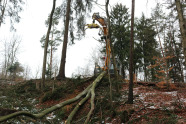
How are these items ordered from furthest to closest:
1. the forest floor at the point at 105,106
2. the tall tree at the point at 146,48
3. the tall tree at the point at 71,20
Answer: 1. the tall tree at the point at 146,48
2. the tall tree at the point at 71,20
3. the forest floor at the point at 105,106

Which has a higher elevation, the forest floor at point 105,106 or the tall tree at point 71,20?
the tall tree at point 71,20

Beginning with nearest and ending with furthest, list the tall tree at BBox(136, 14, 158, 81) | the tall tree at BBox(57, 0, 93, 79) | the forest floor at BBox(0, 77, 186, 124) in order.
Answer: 1. the forest floor at BBox(0, 77, 186, 124)
2. the tall tree at BBox(57, 0, 93, 79)
3. the tall tree at BBox(136, 14, 158, 81)

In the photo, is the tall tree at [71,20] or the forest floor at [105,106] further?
the tall tree at [71,20]

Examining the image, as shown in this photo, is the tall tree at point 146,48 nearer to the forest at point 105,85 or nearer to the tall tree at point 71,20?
the forest at point 105,85

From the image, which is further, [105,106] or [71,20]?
[71,20]

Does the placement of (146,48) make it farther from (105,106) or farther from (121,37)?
(105,106)

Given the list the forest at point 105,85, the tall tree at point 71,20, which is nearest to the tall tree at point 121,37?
the forest at point 105,85

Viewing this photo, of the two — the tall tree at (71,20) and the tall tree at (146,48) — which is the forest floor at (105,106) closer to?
the tall tree at (71,20)

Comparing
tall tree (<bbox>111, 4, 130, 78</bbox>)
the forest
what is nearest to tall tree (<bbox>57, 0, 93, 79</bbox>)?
the forest

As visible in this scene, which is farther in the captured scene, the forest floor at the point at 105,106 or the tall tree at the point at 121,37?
the tall tree at the point at 121,37

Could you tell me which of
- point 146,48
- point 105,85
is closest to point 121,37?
point 146,48

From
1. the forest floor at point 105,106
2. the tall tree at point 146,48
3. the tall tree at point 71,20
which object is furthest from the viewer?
the tall tree at point 146,48

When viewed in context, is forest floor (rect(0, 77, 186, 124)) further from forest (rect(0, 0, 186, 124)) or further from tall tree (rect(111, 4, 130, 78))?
tall tree (rect(111, 4, 130, 78))

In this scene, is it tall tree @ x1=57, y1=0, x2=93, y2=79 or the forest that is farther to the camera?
tall tree @ x1=57, y1=0, x2=93, y2=79
